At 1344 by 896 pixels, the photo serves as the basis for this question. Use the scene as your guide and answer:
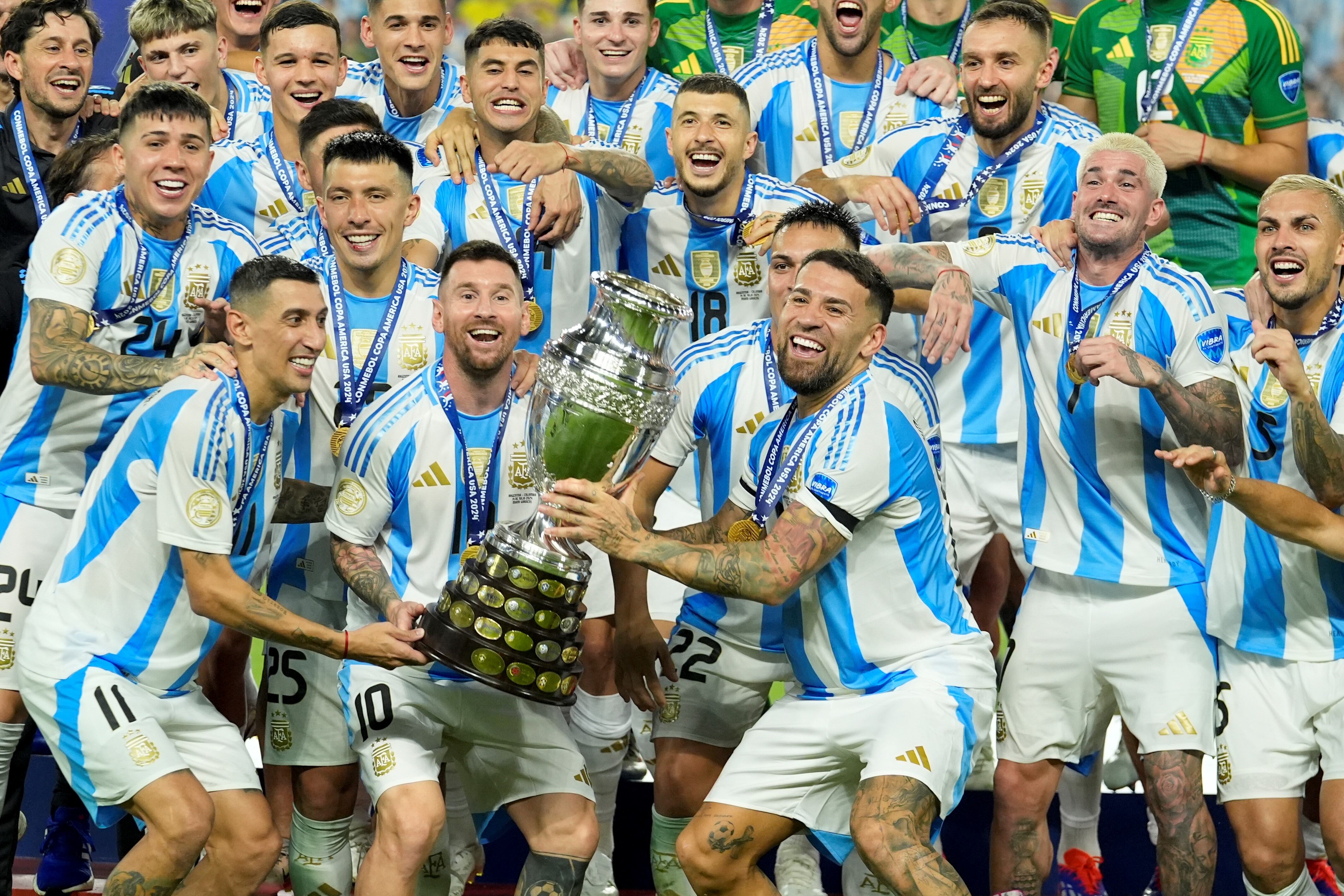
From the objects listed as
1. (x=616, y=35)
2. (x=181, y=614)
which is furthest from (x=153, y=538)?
(x=616, y=35)

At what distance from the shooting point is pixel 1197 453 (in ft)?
15.1

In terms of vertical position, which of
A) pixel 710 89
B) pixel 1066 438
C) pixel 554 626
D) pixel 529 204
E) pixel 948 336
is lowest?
pixel 554 626

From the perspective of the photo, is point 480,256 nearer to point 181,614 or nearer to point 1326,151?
point 181,614

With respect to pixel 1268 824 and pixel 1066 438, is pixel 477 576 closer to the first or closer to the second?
pixel 1066 438

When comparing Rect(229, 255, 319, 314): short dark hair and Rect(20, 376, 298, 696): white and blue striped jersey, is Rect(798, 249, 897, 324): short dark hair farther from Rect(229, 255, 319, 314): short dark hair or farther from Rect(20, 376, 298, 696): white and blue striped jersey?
Rect(20, 376, 298, 696): white and blue striped jersey

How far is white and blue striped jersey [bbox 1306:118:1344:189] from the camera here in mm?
6703

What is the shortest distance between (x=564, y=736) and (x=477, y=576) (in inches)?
32.9

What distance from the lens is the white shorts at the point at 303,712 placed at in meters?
5.45

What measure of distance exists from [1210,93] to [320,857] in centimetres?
451

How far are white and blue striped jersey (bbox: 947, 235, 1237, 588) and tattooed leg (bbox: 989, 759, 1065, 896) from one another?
683mm


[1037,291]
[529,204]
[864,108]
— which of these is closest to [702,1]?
[864,108]

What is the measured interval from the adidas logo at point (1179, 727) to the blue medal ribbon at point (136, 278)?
3622mm

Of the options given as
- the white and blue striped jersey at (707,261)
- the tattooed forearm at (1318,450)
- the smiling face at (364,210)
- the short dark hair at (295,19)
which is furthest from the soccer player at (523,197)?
the tattooed forearm at (1318,450)

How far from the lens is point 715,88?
6027 millimetres
